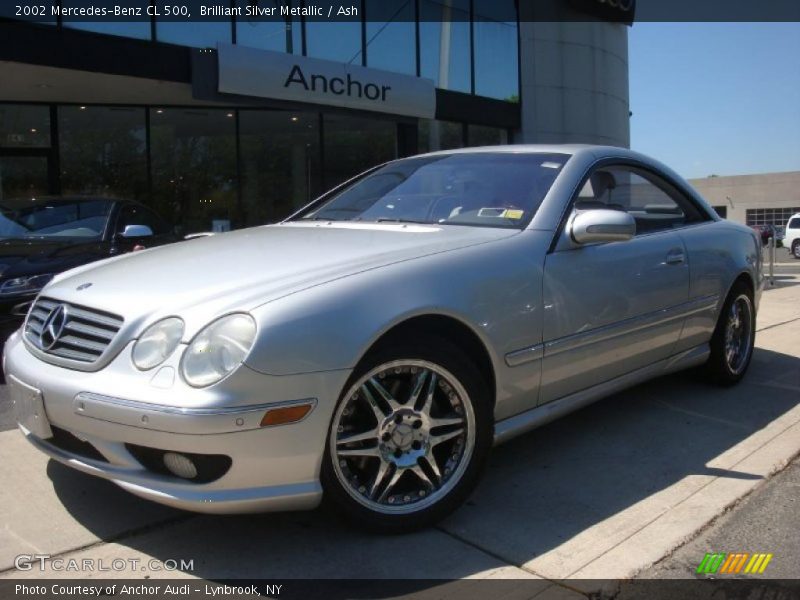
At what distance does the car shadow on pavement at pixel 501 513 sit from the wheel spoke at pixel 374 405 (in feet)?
1.40

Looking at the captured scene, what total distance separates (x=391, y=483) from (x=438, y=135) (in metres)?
13.4

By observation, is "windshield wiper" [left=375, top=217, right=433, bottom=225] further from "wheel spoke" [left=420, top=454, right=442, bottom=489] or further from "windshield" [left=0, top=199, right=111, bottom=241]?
"windshield" [left=0, top=199, right=111, bottom=241]

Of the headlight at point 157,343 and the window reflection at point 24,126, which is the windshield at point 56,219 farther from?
the window reflection at point 24,126

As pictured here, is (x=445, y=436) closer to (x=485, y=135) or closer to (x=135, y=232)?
(x=135, y=232)

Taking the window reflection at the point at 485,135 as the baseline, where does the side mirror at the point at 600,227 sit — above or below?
below

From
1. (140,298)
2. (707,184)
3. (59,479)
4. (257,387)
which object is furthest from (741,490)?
(707,184)

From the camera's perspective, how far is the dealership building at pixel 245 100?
10.7 m

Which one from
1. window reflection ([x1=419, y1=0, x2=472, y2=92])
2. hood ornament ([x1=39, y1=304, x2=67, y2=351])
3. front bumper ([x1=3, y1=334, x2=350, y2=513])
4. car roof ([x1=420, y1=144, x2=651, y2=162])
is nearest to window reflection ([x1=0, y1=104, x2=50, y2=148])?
window reflection ([x1=419, y1=0, x2=472, y2=92])

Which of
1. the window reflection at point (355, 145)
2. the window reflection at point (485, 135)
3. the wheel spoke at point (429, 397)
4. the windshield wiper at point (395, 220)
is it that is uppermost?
the window reflection at point (485, 135)

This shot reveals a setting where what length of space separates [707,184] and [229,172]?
52.3 m

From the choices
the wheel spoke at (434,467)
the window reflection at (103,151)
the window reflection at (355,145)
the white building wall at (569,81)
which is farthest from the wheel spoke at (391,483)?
the white building wall at (569,81)

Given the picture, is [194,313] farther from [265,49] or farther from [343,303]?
[265,49]

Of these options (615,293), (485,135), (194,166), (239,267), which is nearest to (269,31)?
(194,166)

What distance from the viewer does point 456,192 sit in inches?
150
